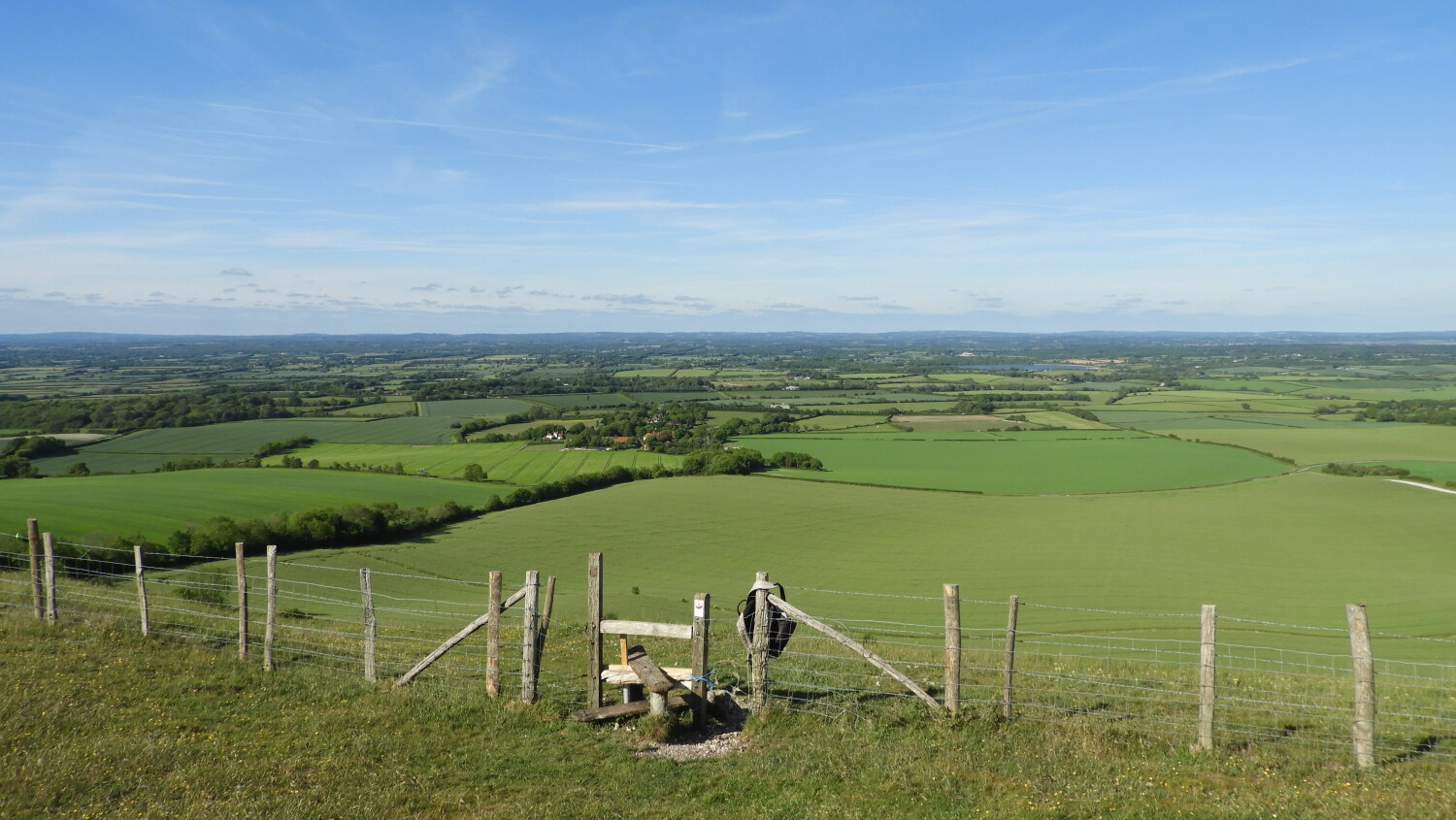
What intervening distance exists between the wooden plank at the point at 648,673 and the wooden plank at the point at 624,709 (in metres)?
0.19

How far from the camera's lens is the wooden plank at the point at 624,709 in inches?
364

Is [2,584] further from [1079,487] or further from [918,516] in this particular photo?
[1079,487]

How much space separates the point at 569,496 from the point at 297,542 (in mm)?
19916

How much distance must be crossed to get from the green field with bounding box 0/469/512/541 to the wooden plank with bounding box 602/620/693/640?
38044 millimetres

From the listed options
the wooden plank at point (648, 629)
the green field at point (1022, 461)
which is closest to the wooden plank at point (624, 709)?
the wooden plank at point (648, 629)

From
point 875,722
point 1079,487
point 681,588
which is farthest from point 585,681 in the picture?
point 1079,487

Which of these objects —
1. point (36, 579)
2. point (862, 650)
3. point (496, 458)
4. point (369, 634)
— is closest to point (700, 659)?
point (862, 650)

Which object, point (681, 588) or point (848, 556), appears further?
point (848, 556)

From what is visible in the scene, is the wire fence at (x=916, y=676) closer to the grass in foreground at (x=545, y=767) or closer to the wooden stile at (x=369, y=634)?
the wooden stile at (x=369, y=634)

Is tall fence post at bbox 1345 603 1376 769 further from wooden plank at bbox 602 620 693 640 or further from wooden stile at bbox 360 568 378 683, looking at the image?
wooden stile at bbox 360 568 378 683

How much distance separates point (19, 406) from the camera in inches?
3812

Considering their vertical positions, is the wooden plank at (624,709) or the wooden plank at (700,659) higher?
the wooden plank at (700,659)

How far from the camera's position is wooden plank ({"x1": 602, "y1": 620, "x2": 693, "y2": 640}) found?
9.69 meters

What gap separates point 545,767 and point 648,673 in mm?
1768
